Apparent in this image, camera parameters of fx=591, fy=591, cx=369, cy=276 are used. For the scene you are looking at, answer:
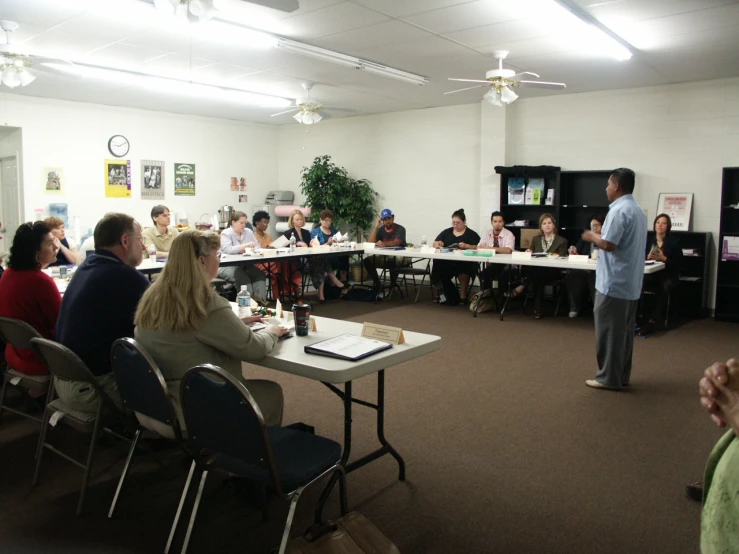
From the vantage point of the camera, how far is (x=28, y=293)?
3154mm

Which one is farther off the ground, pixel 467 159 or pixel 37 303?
pixel 467 159

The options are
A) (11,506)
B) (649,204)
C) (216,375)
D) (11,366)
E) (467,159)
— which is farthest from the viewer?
(467,159)

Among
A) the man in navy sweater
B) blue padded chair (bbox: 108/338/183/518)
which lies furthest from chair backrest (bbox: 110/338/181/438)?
the man in navy sweater

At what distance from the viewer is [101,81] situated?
7176 mm

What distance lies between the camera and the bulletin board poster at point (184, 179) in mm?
9781

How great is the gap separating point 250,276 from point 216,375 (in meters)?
5.44

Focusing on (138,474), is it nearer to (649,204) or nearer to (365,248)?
(365,248)

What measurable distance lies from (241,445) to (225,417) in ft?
0.34

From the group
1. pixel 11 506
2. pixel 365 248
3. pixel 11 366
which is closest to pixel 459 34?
pixel 365 248

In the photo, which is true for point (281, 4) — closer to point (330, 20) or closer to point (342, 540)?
point (330, 20)

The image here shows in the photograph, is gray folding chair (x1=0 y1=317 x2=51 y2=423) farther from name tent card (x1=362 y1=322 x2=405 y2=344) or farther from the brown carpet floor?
name tent card (x1=362 y1=322 x2=405 y2=344)

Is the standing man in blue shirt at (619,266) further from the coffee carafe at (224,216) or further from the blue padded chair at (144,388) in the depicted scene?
the coffee carafe at (224,216)

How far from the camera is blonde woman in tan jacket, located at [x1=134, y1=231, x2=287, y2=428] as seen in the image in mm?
2279

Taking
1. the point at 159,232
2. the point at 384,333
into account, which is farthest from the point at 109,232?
the point at 159,232
